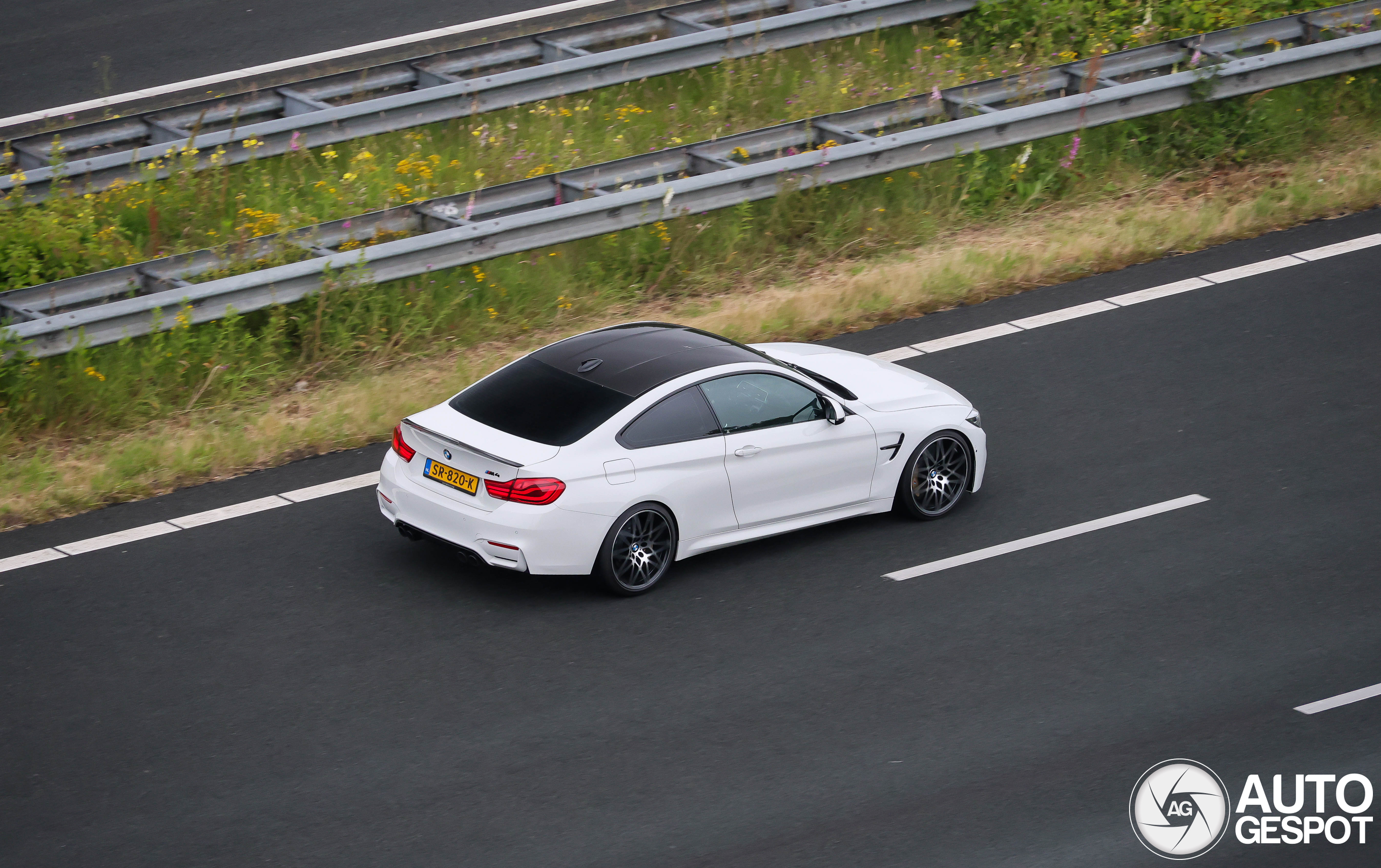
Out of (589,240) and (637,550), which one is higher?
(589,240)

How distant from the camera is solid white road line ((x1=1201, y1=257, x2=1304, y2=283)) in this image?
14078 millimetres

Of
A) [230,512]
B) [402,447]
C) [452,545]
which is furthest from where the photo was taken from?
[230,512]

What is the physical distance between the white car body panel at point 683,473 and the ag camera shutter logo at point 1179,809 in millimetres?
2985

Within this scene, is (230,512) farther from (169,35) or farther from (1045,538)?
(169,35)

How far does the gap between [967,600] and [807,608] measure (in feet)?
3.06

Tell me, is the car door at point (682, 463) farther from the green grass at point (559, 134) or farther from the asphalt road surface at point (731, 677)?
the green grass at point (559, 134)

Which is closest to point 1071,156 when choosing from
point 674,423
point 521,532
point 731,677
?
point 674,423

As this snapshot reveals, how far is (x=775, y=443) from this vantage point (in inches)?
395

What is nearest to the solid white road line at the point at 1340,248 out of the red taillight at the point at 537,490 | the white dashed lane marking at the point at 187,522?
the red taillight at the point at 537,490

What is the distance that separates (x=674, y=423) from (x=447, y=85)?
6705 millimetres

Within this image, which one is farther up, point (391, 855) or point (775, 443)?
point (775, 443)

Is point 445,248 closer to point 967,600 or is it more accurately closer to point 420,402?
point 420,402

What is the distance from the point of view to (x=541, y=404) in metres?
9.73

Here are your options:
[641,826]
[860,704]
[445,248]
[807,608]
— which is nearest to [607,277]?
[445,248]
